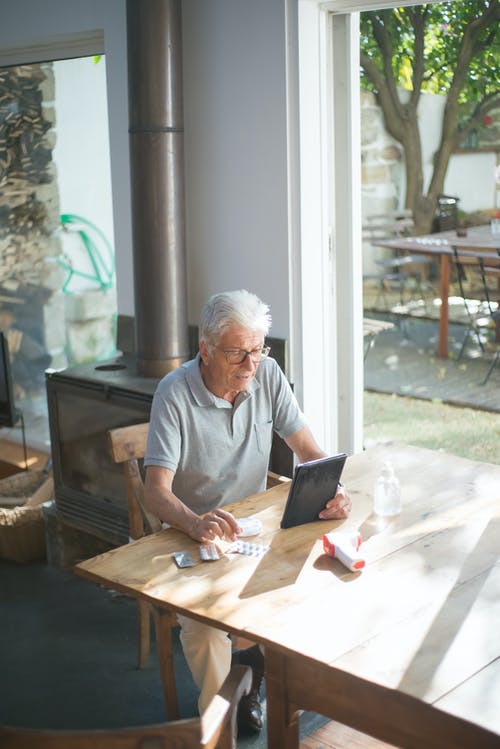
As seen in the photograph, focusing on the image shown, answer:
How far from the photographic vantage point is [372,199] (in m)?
4.34

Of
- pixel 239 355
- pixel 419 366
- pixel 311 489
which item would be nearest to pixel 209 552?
pixel 311 489

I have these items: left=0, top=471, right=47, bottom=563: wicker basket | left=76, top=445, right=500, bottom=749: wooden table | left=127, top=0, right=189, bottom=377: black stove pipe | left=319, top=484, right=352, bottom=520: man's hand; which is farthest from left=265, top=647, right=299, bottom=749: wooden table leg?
left=0, top=471, right=47, bottom=563: wicker basket

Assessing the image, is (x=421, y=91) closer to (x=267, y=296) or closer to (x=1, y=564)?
(x=267, y=296)

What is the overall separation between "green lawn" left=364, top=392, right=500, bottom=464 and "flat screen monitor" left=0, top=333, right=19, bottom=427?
1767 mm

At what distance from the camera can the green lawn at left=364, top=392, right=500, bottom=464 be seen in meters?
4.23

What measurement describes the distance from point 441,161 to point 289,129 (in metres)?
0.65

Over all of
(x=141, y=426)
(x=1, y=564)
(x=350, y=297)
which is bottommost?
(x=1, y=564)

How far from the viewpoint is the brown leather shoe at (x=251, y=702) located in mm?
3205

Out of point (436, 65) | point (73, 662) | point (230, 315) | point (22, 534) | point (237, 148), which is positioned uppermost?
point (436, 65)

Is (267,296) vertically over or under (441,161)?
under

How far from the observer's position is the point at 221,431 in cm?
316

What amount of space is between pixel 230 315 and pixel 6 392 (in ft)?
7.35

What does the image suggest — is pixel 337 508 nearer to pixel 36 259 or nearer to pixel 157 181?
pixel 157 181

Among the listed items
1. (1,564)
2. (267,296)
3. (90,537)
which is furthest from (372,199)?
(1,564)
